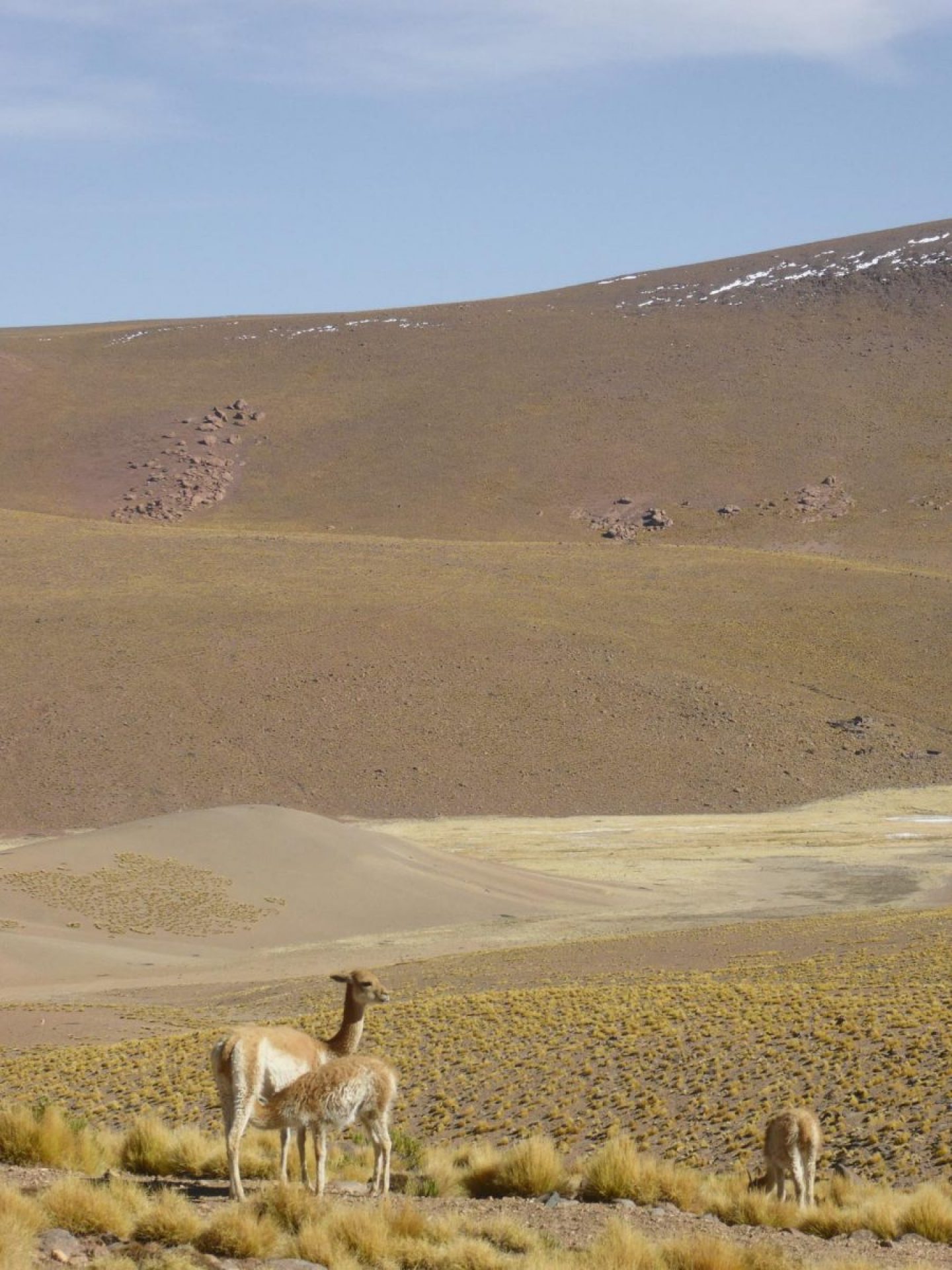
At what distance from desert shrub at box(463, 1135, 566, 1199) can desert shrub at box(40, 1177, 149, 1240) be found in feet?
9.81

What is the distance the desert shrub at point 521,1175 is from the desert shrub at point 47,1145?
2.58 m

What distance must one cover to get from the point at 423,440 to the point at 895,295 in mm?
36576

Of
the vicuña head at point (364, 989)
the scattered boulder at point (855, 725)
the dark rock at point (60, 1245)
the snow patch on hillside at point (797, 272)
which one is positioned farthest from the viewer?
the snow patch on hillside at point (797, 272)

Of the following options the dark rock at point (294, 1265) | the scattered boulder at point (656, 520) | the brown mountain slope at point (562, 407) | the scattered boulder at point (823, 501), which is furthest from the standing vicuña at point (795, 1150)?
the scattered boulder at point (823, 501)

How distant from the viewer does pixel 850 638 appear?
62.3 m

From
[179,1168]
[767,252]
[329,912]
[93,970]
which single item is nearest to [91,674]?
[329,912]

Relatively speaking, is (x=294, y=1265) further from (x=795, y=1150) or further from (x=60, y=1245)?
(x=795, y=1150)

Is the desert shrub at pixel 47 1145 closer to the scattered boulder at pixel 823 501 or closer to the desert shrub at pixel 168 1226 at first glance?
the desert shrub at pixel 168 1226

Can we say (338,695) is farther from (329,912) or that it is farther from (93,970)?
(93,970)

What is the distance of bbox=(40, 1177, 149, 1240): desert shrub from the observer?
317 inches

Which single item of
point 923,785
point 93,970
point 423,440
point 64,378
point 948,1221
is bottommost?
point 923,785

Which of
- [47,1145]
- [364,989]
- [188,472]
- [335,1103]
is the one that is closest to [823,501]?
[188,472]

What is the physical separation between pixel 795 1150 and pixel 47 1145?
4969 mm

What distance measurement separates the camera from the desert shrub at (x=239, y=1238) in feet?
25.8
